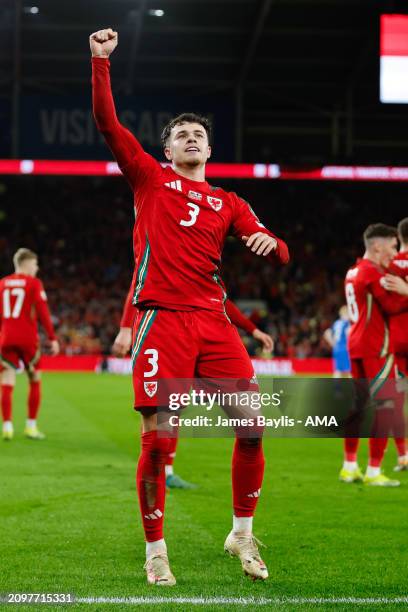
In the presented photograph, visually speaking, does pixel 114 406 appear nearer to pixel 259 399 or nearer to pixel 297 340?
pixel 259 399

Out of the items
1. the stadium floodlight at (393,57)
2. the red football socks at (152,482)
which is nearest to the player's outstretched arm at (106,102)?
the red football socks at (152,482)

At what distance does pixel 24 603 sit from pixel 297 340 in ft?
84.3

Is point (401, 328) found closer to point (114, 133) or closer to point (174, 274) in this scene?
point (174, 274)

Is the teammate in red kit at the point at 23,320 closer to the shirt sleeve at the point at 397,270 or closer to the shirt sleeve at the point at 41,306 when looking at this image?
the shirt sleeve at the point at 41,306

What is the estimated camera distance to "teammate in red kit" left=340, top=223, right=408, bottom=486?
789 cm

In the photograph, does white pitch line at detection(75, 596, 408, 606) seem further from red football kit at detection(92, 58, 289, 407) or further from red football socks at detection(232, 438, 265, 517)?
red football kit at detection(92, 58, 289, 407)

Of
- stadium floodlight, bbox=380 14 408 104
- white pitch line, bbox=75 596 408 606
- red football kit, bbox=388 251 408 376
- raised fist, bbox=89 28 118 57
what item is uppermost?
stadium floodlight, bbox=380 14 408 104

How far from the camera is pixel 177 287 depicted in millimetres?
4652

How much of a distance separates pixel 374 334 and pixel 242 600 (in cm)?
424

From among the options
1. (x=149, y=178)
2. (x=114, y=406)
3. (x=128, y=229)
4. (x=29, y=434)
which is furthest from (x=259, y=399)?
(x=128, y=229)

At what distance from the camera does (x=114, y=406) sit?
16.1 m

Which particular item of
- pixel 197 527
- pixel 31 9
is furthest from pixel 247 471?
pixel 31 9

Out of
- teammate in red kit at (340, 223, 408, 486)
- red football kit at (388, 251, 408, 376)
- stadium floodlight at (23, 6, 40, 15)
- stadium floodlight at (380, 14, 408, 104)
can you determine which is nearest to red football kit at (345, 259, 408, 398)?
teammate in red kit at (340, 223, 408, 486)

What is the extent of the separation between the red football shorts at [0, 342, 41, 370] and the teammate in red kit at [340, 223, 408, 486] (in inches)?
174
